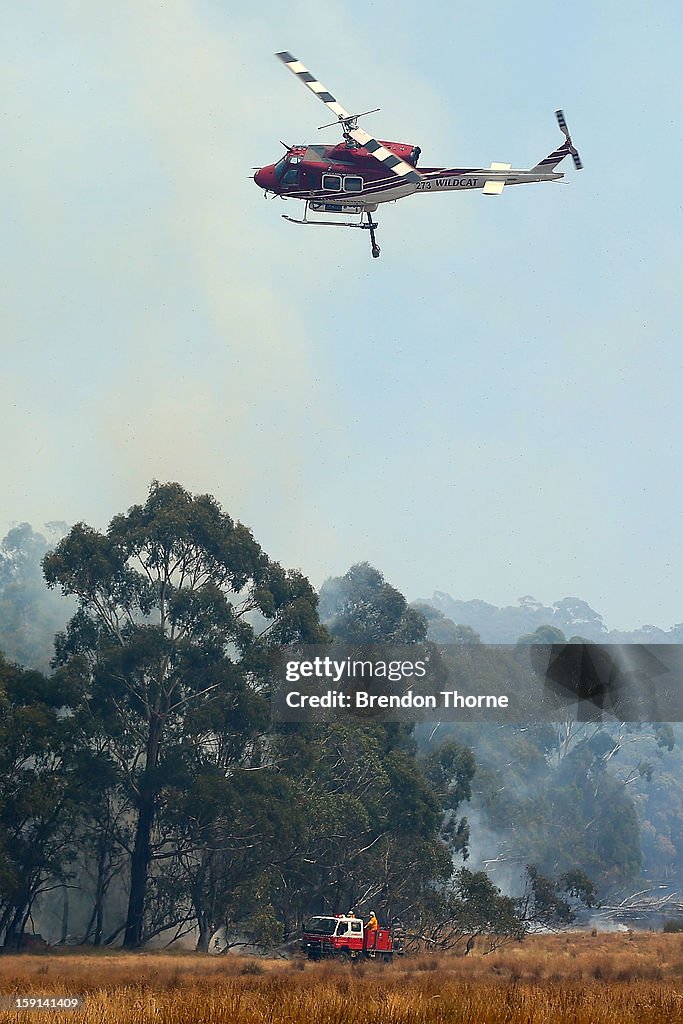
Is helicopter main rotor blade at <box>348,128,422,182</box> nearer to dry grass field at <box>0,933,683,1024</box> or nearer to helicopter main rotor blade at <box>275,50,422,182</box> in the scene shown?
helicopter main rotor blade at <box>275,50,422,182</box>

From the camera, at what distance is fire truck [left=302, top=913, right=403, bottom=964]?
42.9 m

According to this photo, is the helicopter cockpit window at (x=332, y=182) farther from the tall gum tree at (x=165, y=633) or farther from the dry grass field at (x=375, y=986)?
the dry grass field at (x=375, y=986)

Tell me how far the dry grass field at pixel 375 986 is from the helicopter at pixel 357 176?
70.3 ft

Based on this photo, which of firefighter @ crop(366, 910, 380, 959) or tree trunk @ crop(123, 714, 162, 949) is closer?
firefighter @ crop(366, 910, 380, 959)

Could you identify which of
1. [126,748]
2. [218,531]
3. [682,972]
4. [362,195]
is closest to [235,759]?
[126,748]

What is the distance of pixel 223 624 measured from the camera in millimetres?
56719

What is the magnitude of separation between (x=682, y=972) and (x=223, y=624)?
77.7 ft

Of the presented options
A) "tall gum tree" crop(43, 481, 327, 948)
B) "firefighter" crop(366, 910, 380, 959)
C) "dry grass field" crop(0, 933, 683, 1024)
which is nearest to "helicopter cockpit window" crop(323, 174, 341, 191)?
"tall gum tree" crop(43, 481, 327, 948)

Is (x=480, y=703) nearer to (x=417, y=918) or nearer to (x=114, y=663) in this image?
(x=417, y=918)

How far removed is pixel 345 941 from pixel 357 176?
25172 mm

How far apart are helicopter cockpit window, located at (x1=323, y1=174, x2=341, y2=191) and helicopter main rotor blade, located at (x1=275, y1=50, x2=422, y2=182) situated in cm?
134

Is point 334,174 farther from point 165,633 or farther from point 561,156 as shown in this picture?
point 165,633

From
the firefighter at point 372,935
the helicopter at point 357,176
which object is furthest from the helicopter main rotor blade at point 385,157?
the firefighter at point 372,935

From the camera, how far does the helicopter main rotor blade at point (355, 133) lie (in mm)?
38656
